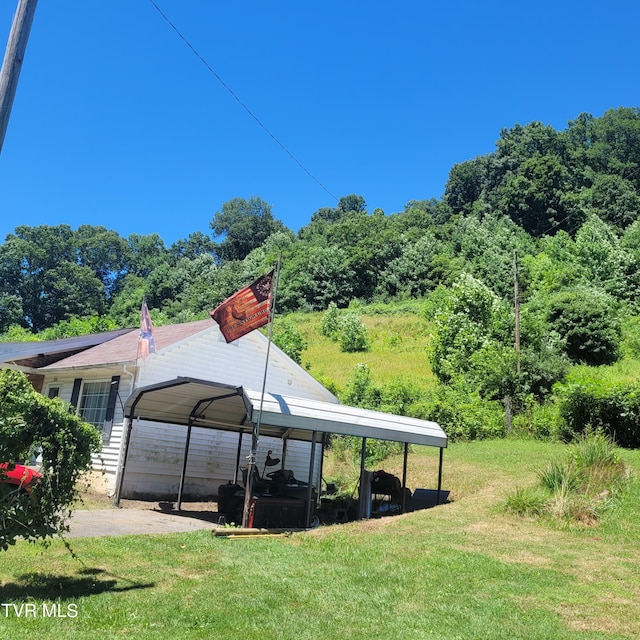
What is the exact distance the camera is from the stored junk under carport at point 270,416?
11.2 metres

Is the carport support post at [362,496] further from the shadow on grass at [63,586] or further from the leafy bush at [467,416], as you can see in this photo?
the leafy bush at [467,416]

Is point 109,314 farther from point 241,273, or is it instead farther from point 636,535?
point 636,535

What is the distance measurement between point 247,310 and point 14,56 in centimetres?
640

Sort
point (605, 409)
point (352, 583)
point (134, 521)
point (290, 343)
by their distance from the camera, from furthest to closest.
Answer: point (290, 343)
point (605, 409)
point (134, 521)
point (352, 583)

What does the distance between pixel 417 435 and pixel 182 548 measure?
6.27 meters

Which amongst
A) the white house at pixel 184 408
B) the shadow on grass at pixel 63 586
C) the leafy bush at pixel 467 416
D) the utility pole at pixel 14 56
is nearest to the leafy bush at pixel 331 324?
the leafy bush at pixel 467 416

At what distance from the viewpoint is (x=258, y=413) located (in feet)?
35.3

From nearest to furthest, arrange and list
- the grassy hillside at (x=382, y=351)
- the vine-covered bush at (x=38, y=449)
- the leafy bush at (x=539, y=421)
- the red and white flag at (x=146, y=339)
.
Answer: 1. the vine-covered bush at (x=38, y=449)
2. the red and white flag at (x=146, y=339)
3. the leafy bush at (x=539, y=421)
4. the grassy hillside at (x=382, y=351)

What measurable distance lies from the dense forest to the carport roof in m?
8.74

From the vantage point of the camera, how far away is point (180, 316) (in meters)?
63.6

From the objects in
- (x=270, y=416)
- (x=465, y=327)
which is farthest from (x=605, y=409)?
(x=465, y=327)

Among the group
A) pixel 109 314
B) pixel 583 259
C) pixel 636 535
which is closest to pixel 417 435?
pixel 636 535

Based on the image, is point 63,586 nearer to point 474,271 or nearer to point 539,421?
point 539,421

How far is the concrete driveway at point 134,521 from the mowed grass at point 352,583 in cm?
89
